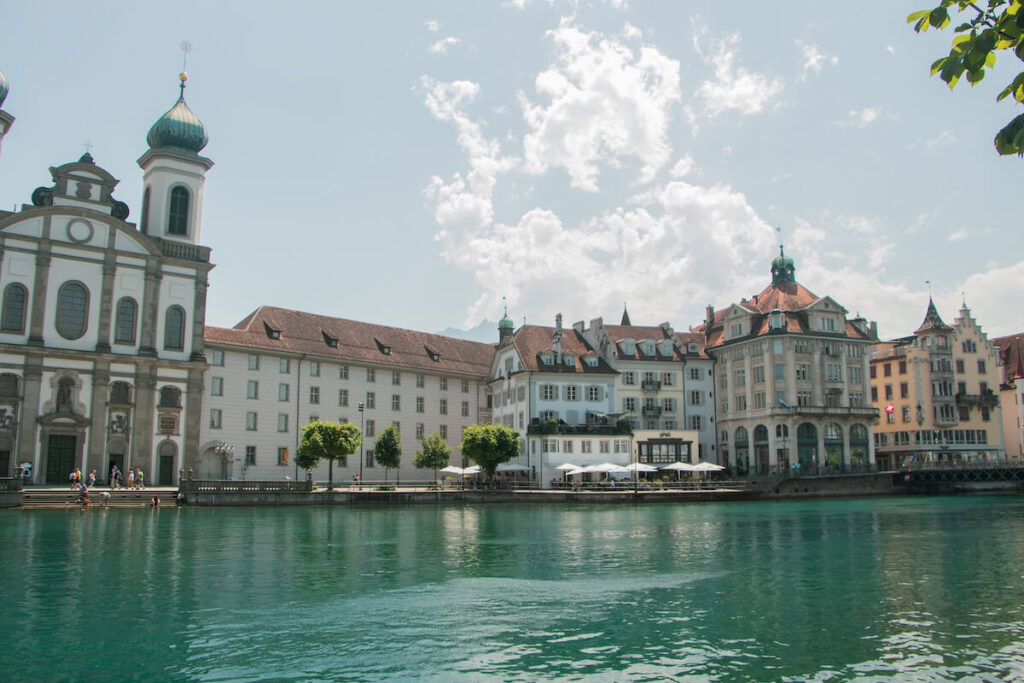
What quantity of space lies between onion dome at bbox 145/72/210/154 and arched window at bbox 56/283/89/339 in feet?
Result: 48.4

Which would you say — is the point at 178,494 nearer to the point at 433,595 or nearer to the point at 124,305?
the point at 124,305

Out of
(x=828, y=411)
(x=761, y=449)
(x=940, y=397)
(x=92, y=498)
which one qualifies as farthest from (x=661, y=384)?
(x=92, y=498)

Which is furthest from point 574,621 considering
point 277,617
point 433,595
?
point 277,617

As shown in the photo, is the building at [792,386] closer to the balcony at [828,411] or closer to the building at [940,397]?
the balcony at [828,411]

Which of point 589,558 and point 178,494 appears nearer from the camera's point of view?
point 589,558

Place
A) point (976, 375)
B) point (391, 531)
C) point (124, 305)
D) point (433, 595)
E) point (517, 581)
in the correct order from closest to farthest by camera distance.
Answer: point (433, 595)
point (517, 581)
point (391, 531)
point (124, 305)
point (976, 375)

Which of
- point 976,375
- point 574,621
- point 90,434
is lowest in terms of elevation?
point 574,621

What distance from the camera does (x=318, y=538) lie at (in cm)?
3556

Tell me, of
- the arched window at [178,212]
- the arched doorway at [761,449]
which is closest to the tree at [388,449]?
the arched window at [178,212]

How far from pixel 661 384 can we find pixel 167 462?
146 feet

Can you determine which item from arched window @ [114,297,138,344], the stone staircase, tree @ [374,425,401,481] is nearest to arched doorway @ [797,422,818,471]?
tree @ [374,425,401,481]

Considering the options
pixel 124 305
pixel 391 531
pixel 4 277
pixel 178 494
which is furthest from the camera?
pixel 124 305

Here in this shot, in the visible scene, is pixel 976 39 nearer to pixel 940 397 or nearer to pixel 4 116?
pixel 4 116

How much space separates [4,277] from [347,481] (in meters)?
30.9
